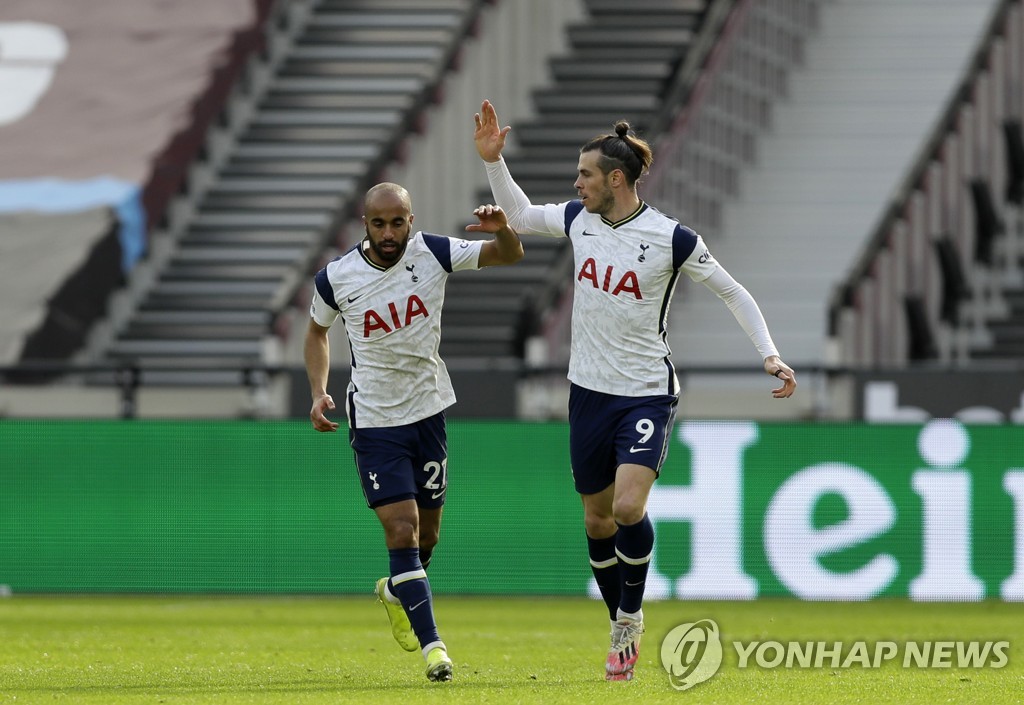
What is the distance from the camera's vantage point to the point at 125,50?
2431cm

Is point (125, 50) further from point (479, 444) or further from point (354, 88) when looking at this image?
point (479, 444)

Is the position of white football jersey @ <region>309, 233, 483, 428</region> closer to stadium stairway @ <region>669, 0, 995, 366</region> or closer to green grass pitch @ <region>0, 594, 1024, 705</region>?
green grass pitch @ <region>0, 594, 1024, 705</region>

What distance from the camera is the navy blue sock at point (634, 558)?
943 cm

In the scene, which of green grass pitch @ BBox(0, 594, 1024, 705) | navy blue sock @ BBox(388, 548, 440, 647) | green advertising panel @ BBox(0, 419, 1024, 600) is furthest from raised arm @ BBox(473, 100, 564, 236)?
green advertising panel @ BBox(0, 419, 1024, 600)

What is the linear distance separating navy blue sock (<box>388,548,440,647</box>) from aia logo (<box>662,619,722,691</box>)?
1085 mm

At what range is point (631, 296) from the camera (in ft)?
31.3

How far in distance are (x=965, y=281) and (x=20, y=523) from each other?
9.78m

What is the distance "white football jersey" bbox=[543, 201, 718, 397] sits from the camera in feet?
31.3

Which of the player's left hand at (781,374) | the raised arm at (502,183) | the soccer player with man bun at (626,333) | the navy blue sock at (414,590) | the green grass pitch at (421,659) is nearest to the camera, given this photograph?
the green grass pitch at (421,659)

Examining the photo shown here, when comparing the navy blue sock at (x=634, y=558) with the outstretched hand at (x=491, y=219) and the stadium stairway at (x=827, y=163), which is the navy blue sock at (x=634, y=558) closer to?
the outstretched hand at (x=491, y=219)

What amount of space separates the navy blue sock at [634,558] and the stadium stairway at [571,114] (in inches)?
461

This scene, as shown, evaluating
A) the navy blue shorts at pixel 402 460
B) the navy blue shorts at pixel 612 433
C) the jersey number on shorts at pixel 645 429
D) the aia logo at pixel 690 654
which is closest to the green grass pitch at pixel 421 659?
the aia logo at pixel 690 654

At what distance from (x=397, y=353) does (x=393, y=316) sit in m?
0.18

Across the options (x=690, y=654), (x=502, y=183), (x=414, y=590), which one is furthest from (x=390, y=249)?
(x=690, y=654)
